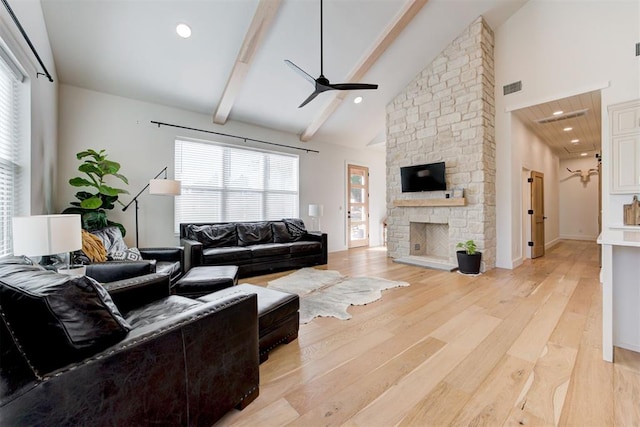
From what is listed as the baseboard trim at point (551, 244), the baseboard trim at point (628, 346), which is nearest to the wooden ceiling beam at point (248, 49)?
the baseboard trim at point (628, 346)

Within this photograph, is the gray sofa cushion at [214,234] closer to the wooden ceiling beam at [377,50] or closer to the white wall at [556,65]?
the wooden ceiling beam at [377,50]

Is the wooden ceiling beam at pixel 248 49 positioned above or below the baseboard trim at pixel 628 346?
above

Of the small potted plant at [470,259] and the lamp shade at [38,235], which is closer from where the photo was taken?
the lamp shade at [38,235]

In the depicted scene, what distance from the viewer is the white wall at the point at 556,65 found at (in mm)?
3668

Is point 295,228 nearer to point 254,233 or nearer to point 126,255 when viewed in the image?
point 254,233

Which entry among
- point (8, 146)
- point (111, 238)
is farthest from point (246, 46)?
point (111, 238)

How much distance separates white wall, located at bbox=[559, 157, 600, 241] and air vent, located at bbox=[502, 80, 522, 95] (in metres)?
5.54

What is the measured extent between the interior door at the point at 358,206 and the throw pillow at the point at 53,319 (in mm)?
6430

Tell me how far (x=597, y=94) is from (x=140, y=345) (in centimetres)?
604

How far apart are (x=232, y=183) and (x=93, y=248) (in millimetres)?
2810

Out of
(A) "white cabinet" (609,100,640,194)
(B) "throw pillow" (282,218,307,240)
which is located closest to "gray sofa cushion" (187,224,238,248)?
(B) "throw pillow" (282,218,307,240)

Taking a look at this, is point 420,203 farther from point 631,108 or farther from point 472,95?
point 631,108

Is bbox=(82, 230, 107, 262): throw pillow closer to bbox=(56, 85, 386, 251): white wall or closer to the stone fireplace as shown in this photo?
bbox=(56, 85, 386, 251): white wall

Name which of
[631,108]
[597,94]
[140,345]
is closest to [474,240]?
[631,108]
